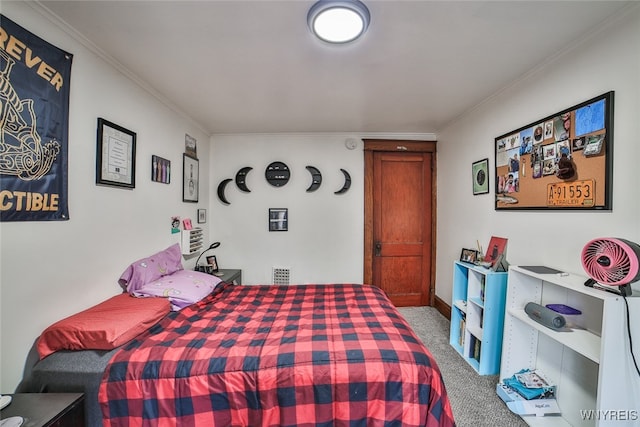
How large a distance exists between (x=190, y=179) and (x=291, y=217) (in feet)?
4.32

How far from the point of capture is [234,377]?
1168 mm

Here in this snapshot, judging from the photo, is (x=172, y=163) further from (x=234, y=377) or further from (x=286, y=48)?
(x=234, y=377)

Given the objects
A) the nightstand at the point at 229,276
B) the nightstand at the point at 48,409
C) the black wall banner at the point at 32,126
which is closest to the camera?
the nightstand at the point at 48,409

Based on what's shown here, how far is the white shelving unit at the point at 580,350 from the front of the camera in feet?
3.86

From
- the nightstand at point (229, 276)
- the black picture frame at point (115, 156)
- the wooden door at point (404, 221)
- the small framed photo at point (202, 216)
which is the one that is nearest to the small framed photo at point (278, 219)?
the nightstand at point (229, 276)

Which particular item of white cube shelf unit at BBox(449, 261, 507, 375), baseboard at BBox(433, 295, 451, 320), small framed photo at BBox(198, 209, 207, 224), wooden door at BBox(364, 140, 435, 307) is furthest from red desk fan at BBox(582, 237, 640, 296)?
small framed photo at BBox(198, 209, 207, 224)

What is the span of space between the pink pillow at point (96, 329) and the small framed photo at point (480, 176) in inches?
116

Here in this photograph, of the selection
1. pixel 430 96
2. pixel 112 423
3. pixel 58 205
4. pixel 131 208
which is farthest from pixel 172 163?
pixel 430 96

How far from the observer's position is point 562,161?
1622mm

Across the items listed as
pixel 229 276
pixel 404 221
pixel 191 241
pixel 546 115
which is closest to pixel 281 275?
pixel 229 276

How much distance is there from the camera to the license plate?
148 cm

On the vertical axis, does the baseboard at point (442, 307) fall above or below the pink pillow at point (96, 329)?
below

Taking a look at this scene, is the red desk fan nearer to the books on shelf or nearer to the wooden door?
the books on shelf

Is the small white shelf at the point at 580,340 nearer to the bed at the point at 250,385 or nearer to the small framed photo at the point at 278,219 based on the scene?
the bed at the point at 250,385
